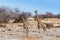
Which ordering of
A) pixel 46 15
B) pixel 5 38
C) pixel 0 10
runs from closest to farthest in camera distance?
pixel 5 38 → pixel 0 10 → pixel 46 15

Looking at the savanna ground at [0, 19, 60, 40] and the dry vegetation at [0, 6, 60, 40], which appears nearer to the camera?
the savanna ground at [0, 19, 60, 40]

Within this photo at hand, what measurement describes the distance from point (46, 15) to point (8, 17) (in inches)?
489

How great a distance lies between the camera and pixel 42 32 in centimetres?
2416

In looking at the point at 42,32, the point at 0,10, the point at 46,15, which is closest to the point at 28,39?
the point at 42,32

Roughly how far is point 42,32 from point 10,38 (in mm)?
4166

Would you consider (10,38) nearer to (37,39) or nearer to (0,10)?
(37,39)

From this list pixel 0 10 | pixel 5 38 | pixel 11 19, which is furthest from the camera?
pixel 0 10

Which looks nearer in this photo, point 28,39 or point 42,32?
point 28,39

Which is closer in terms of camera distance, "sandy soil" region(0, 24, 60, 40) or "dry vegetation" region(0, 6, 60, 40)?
"sandy soil" region(0, 24, 60, 40)

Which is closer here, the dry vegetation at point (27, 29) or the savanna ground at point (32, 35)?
the savanna ground at point (32, 35)

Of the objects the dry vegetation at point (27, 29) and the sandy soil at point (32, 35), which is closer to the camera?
the sandy soil at point (32, 35)

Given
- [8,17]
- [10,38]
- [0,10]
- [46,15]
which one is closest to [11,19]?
[8,17]

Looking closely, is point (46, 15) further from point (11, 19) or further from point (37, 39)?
point (37, 39)

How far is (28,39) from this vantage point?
19.0m
